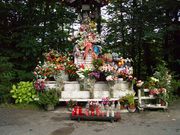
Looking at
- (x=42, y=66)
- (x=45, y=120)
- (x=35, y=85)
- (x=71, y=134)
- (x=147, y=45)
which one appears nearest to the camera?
(x=71, y=134)

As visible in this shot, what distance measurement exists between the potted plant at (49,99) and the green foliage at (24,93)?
65 centimetres

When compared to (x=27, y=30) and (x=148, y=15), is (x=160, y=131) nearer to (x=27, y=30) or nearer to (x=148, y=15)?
(x=148, y=15)

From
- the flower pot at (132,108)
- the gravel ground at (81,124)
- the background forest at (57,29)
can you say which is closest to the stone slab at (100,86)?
the flower pot at (132,108)

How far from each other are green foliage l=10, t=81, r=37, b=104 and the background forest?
46 cm

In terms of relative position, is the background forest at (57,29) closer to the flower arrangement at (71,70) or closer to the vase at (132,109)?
the flower arrangement at (71,70)

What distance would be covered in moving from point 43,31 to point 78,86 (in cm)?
436

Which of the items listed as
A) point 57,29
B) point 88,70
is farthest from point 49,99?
point 57,29

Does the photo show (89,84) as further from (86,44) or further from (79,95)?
(86,44)

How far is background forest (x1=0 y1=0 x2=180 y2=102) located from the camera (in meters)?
12.0

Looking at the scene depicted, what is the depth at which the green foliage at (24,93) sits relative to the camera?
32.5 ft


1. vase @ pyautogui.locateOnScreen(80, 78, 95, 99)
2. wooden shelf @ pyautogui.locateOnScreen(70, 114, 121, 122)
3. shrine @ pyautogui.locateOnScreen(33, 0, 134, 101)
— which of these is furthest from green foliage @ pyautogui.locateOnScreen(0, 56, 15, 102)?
wooden shelf @ pyautogui.locateOnScreen(70, 114, 121, 122)

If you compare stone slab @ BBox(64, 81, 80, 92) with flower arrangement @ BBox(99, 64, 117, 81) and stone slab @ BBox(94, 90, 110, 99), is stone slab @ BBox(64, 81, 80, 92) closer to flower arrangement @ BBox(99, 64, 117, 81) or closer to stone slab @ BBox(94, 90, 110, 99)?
stone slab @ BBox(94, 90, 110, 99)

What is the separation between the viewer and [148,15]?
42.8 feet

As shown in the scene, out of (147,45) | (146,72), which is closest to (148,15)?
(147,45)
